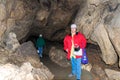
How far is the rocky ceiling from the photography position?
1209 cm

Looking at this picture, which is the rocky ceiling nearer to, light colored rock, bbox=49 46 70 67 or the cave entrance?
the cave entrance

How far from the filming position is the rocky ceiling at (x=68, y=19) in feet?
39.7

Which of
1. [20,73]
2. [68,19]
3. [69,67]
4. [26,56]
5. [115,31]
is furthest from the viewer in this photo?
[68,19]

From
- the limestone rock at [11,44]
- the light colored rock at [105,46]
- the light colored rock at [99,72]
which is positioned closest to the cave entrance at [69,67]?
the light colored rock at [99,72]

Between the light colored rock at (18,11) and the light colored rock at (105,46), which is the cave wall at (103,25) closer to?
the light colored rock at (105,46)

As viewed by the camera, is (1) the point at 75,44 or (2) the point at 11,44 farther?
(2) the point at 11,44

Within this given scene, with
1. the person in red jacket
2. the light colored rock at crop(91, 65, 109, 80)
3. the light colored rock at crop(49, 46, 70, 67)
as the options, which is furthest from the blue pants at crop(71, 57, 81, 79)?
the light colored rock at crop(49, 46, 70, 67)

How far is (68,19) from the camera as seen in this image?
51.2 feet

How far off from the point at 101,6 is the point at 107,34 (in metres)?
1.95

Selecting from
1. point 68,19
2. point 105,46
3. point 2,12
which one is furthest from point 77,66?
point 68,19

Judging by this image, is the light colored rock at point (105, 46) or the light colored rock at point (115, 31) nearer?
the light colored rock at point (115, 31)

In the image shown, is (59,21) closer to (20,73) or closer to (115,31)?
(115,31)

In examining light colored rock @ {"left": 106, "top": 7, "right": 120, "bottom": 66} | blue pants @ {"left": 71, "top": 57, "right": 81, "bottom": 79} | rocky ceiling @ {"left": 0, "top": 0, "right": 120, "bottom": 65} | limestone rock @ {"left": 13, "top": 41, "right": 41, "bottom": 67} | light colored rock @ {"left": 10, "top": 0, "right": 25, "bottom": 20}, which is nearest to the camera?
blue pants @ {"left": 71, "top": 57, "right": 81, "bottom": 79}

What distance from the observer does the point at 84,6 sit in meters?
14.2
